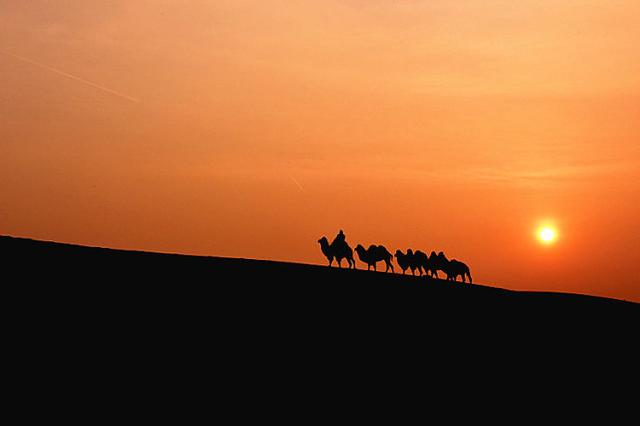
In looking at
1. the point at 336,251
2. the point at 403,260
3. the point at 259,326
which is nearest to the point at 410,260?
the point at 403,260

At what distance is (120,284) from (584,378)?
13.8 metres

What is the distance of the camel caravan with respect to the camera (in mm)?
44312

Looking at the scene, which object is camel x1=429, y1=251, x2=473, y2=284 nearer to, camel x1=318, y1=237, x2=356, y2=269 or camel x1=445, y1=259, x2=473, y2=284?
camel x1=445, y1=259, x2=473, y2=284

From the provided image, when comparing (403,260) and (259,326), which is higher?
(403,260)

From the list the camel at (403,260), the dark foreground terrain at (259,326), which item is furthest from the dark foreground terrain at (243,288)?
the camel at (403,260)

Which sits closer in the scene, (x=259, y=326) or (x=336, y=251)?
(x=259, y=326)

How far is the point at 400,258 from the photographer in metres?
48.1

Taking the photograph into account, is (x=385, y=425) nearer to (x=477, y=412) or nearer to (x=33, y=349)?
(x=477, y=412)

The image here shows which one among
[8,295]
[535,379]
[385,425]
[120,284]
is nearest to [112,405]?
[385,425]

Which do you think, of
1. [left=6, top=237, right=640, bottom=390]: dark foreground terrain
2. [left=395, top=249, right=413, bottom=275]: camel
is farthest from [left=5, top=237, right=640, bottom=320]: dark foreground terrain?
[left=395, top=249, right=413, bottom=275]: camel

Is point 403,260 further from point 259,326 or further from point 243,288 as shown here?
point 259,326

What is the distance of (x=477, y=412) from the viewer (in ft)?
83.0

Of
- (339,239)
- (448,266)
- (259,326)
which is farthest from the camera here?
(448,266)

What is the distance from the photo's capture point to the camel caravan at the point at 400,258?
4431 cm
